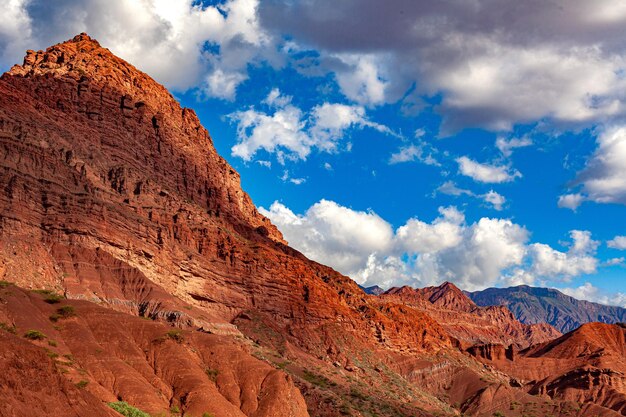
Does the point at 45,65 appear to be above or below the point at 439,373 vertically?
above

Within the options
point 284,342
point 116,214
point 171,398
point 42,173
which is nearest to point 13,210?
point 42,173

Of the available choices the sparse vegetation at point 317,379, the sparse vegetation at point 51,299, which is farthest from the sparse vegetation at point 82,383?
the sparse vegetation at point 317,379

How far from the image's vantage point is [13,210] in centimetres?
9131

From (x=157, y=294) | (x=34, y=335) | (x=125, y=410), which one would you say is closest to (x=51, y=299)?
(x=34, y=335)

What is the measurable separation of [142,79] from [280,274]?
59.5 metres

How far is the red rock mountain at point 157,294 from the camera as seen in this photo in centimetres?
6291

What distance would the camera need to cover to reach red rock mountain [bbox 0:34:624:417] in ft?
206

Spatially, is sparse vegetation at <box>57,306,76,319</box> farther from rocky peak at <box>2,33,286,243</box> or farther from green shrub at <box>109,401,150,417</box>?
rocky peak at <box>2,33,286,243</box>

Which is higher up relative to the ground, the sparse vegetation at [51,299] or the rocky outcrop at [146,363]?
the sparse vegetation at [51,299]

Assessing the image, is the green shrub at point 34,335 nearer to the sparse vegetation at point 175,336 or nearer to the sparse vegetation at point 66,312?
the sparse vegetation at point 66,312

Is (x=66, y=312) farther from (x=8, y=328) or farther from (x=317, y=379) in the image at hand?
(x=317, y=379)

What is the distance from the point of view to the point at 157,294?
101062 millimetres

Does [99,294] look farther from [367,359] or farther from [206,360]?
[367,359]

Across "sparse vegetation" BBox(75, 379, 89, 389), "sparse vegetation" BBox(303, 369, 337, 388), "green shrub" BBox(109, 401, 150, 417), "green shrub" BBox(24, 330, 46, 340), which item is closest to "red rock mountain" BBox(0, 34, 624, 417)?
"green shrub" BBox(24, 330, 46, 340)
